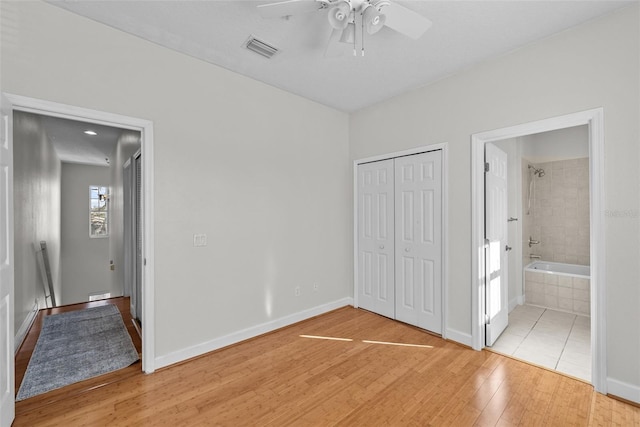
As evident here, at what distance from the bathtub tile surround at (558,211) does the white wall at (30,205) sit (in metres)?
6.68

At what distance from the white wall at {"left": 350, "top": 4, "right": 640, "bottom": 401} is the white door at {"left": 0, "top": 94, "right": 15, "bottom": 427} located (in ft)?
11.7

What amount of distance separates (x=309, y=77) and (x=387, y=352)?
9.90 ft

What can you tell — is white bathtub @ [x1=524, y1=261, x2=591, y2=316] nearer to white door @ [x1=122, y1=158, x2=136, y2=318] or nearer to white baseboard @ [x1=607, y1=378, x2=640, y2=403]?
white baseboard @ [x1=607, y1=378, x2=640, y2=403]

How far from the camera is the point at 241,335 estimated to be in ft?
9.84

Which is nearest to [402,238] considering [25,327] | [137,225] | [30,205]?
[137,225]

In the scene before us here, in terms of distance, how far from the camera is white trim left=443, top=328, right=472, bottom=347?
2.85 meters

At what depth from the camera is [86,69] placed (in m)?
2.16

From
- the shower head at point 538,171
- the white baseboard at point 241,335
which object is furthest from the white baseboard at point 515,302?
the white baseboard at point 241,335

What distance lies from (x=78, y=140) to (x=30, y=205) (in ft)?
5.75

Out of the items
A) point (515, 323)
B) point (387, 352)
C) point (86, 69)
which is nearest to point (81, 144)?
point (86, 69)

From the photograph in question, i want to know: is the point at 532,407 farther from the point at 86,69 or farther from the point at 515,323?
the point at 86,69

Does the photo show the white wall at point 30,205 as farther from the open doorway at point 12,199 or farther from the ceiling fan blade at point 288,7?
the ceiling fan blade at point 288,7

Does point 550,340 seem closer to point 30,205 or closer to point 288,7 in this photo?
point 288,7

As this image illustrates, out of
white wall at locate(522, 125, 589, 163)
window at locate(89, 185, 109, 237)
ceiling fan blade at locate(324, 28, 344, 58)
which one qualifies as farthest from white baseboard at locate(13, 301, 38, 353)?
white wall at locate(522, 125, 589, 163)
